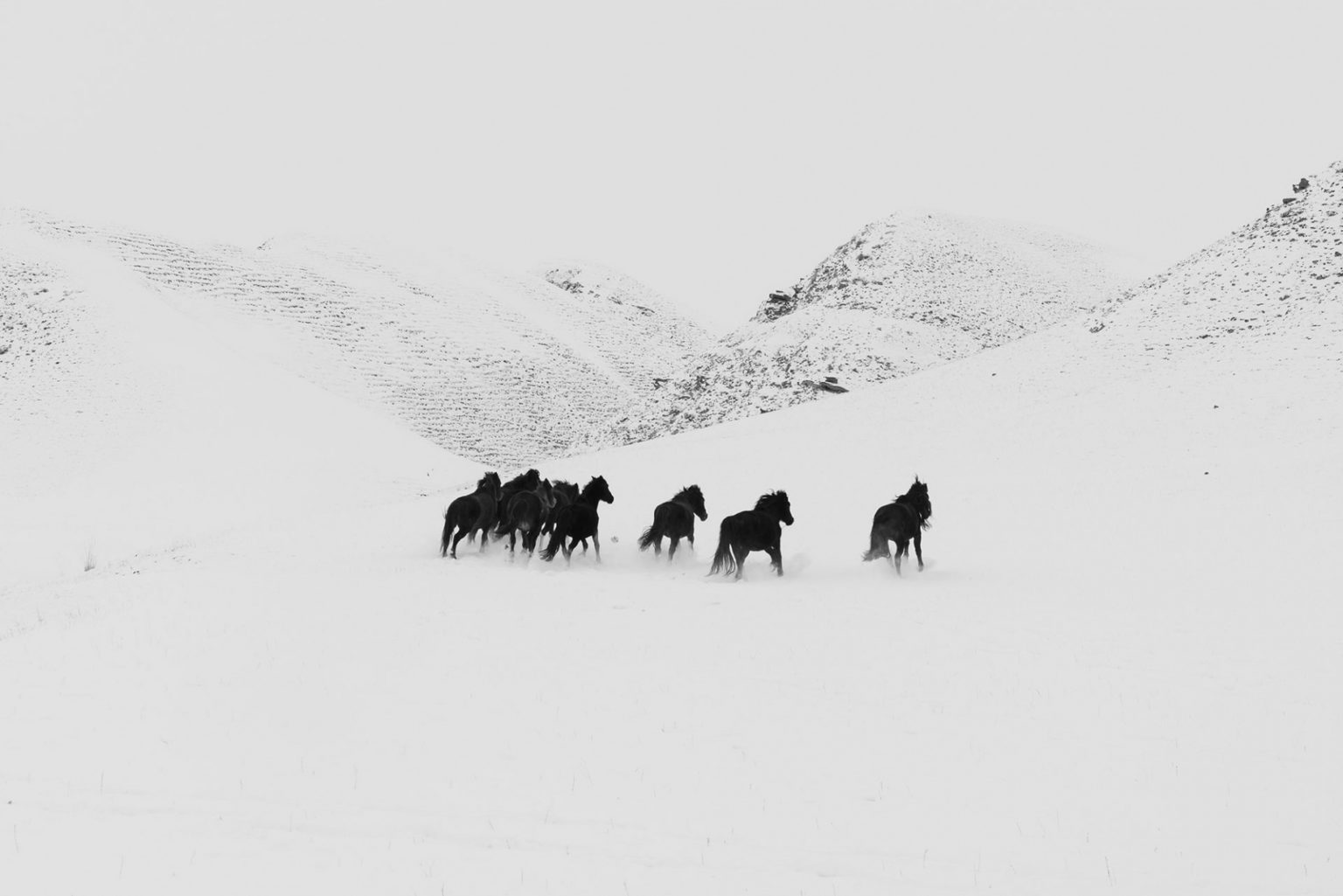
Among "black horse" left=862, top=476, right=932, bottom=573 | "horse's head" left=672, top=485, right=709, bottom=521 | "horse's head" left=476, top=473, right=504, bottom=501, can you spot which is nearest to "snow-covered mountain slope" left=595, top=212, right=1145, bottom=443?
"horse's head" left=476, top=473, right=504, bottom=501

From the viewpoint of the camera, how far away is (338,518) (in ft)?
79.0

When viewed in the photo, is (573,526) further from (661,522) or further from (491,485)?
(491,485)

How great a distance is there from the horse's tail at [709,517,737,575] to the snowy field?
582 millimetres

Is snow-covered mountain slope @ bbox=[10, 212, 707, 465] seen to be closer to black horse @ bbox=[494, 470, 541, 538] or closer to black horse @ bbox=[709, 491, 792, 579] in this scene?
black horse @ bbox=[494, 470, 541, 538]

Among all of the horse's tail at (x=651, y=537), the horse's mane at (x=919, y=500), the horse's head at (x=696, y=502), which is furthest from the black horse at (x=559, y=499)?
the horse's mane at (x=919, y=500)

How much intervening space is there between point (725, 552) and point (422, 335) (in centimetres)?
5481

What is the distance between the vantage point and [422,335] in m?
66.1

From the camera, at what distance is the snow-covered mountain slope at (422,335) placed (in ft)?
187

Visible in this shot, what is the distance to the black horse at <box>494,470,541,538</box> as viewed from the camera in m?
19.0

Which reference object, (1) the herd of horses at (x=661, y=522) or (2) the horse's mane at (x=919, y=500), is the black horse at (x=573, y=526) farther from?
(2) the horse's mane at (x=919, y=500)

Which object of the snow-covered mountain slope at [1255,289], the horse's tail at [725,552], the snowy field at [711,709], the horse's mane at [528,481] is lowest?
the snowy field at [711,709]

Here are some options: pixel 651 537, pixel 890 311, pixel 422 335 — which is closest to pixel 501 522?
pixel 651 537

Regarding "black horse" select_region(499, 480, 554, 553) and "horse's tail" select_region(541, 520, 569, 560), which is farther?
"black horse" select_region(499, 480, 554, 553)

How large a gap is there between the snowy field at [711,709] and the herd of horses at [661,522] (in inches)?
23.2
